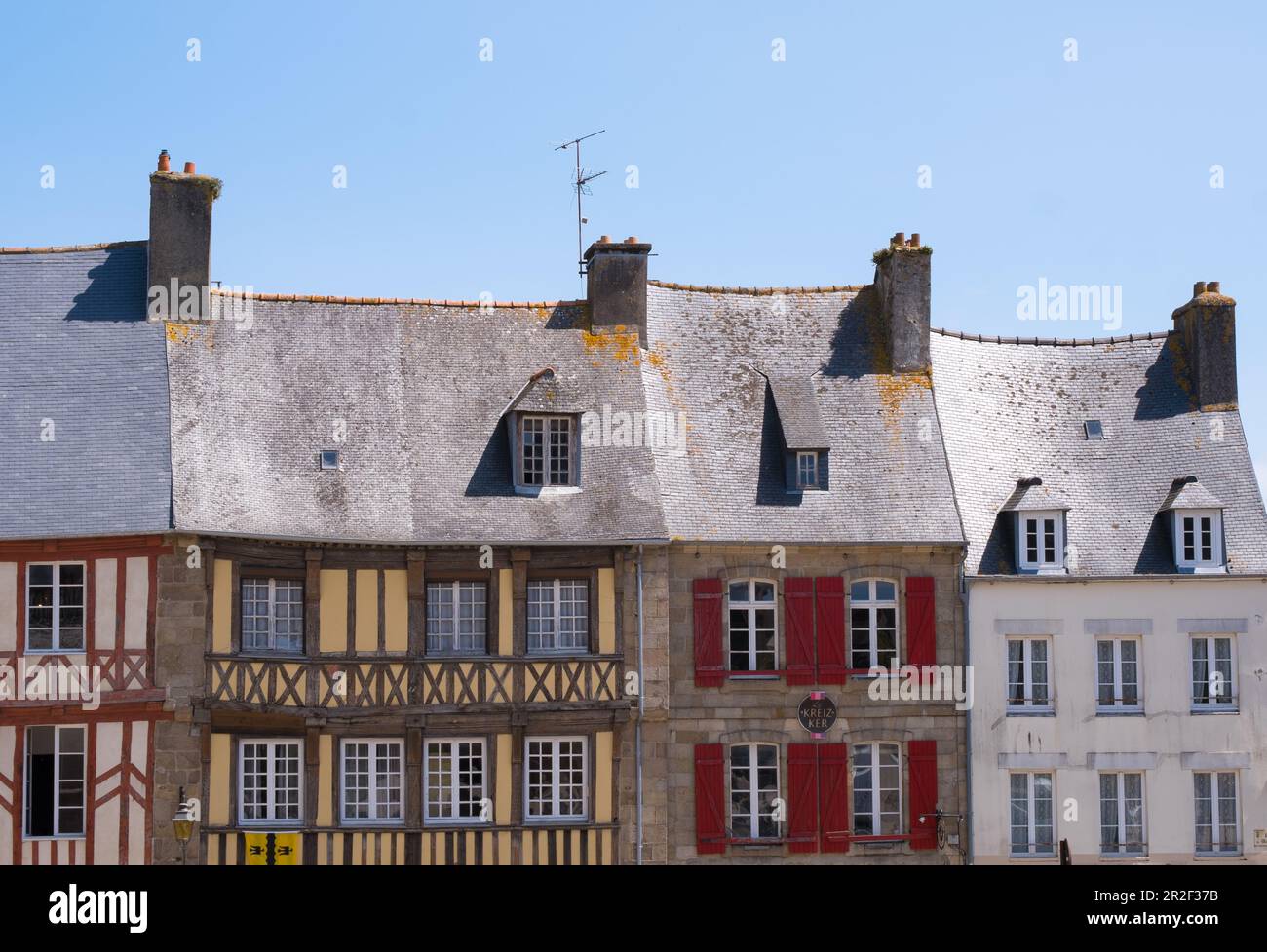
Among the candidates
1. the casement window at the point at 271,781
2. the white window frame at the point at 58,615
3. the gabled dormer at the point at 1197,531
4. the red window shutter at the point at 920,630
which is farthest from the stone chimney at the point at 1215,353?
the white window frame at the point at 58,615

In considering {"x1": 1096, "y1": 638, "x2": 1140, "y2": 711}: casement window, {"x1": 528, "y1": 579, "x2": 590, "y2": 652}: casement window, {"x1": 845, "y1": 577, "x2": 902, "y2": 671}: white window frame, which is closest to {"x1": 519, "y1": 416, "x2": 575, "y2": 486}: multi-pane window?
{"x1": 528, "y1": 579, "x2": 590, "y2": 652}: casement window

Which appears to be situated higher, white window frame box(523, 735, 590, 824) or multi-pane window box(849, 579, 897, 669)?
multi-pane window box(849, 579, 897, 669)

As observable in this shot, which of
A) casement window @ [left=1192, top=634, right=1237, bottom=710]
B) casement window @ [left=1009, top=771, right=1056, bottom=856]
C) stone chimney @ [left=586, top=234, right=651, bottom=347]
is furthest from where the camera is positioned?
stone chimney @ [left=586, top=234, right=651, bottom=347]

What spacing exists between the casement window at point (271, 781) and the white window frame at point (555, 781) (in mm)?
2389

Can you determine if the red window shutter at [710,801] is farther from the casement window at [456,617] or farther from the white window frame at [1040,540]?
the white window frame at [1040,540]

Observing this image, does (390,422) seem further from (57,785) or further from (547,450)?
(57,785)

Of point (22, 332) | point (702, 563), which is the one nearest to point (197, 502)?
point (22, 332)

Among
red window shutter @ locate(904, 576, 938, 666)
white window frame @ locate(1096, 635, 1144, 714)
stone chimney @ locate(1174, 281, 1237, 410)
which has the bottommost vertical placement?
white window frame @ locate(1096, 635, 1144, 714)

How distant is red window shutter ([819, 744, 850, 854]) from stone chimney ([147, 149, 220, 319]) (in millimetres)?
8711

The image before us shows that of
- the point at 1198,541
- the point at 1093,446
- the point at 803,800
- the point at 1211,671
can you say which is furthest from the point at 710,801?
the point at 1093,446

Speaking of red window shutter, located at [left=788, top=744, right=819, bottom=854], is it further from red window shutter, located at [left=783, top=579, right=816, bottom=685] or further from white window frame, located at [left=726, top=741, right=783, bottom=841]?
red window shutter, located at [left=783, top=579, right=816, bottom=685]

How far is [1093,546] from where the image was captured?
22.2 m

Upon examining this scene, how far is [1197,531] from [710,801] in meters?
6.54

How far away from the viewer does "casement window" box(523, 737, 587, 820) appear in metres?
20.6
